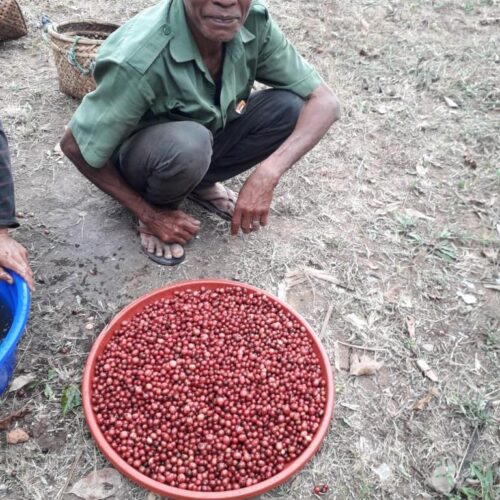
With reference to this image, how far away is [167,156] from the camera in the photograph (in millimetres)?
2246

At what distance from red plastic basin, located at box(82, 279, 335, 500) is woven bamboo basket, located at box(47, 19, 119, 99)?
1.93 m

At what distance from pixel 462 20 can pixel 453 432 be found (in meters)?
5.18

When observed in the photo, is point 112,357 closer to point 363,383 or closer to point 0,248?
point 0,248

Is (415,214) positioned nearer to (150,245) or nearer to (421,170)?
(421,170)

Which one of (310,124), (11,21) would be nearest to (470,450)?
(310,124)

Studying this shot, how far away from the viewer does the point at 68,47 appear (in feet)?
11.7

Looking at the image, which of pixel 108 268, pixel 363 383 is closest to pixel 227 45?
pixel 108 268

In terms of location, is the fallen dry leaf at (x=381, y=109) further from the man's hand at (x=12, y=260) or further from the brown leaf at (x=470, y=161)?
the man's hand at (x=12, y=260)

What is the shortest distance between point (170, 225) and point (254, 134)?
2.34 feet

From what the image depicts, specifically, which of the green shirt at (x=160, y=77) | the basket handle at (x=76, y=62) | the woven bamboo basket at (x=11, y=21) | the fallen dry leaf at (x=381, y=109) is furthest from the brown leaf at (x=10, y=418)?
the woven bamboo basket at (x=11, y=21)

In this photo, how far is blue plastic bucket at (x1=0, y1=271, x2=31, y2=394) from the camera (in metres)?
1.78

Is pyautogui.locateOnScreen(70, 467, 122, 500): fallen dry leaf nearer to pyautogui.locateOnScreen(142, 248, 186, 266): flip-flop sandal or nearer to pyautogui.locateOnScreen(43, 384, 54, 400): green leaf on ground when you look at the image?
pyautogui.locateOnScreen(43, 384, 54, 400): green leaf on ground

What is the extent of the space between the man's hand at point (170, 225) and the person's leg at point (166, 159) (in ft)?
0.30

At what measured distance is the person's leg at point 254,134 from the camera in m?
2.62
